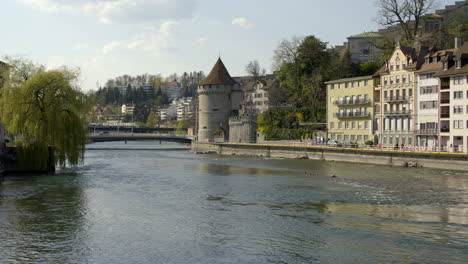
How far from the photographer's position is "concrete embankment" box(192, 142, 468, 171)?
45.2m

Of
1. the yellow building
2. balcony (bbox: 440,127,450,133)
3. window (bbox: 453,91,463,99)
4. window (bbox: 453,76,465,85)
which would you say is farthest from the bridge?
window (bbox: 453,76,465,85)

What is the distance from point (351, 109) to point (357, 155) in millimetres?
13941

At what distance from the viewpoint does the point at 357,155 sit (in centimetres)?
5531

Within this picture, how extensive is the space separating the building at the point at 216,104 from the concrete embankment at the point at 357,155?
10.7 metres

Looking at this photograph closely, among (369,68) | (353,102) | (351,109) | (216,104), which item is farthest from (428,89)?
(216,104)

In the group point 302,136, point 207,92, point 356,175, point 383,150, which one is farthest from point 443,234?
point 207,92

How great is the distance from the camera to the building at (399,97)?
5825 cm

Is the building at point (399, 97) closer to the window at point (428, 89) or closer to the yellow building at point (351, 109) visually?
the window at point (428, 89)

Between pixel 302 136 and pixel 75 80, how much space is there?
1635 inches

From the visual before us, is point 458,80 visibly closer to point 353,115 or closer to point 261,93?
point 353,115

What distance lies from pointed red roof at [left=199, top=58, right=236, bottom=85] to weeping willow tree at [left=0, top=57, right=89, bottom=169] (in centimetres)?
5497

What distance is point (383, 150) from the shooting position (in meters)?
52.7

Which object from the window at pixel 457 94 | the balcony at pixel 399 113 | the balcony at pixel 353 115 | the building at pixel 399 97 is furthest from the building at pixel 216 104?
the window at pixel 457 94

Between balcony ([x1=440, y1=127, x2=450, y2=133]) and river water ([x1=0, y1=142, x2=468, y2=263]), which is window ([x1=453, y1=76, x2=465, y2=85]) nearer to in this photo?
balcony ([x1=440, y1=127, x2=450, y2=133])
